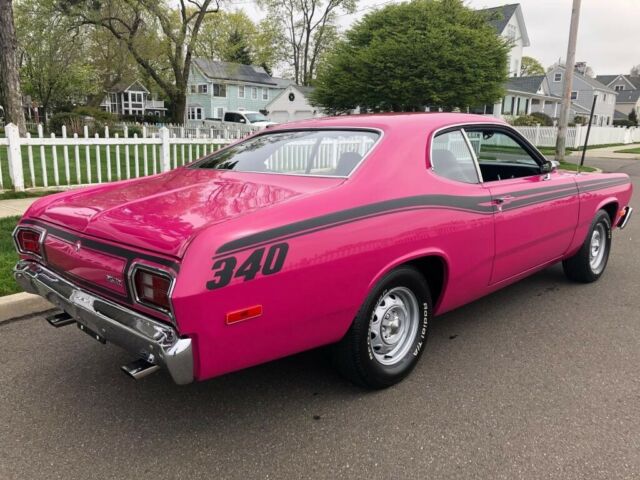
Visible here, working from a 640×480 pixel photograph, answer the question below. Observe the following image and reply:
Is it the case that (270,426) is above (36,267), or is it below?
below

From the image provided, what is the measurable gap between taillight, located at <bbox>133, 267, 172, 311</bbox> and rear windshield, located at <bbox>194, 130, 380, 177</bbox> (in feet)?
3.87

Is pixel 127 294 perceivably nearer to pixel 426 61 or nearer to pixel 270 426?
pixel 270 426

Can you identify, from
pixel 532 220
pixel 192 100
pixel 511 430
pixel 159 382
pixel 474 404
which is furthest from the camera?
pixel 192 100

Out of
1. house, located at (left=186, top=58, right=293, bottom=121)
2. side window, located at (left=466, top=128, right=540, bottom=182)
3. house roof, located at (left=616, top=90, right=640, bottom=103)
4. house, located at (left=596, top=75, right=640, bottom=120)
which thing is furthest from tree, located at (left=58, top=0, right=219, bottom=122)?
house roof, located at (left=616, top=90, right=640, bottom=103)

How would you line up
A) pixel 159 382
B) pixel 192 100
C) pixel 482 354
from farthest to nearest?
pixel 192 100, pixel 482 354, pixel 159 382

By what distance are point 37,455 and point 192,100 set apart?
55.4 meters

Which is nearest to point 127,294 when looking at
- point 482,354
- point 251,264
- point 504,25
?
point 251,264

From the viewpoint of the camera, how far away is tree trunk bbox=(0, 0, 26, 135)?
34.8 feet

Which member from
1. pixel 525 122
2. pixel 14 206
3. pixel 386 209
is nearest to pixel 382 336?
pixel 386 209

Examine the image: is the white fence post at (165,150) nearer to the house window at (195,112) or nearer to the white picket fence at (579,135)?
the white picket fence at (579,135)

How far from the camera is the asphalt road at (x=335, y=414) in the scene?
94.2 inches

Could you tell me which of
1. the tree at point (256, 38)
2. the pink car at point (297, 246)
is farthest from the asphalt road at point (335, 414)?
the tree at point (256, 38)

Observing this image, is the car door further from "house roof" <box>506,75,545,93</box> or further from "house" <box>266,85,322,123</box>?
"house roof" <box>506,75,545,93</box>

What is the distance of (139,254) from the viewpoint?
89.6 inches
